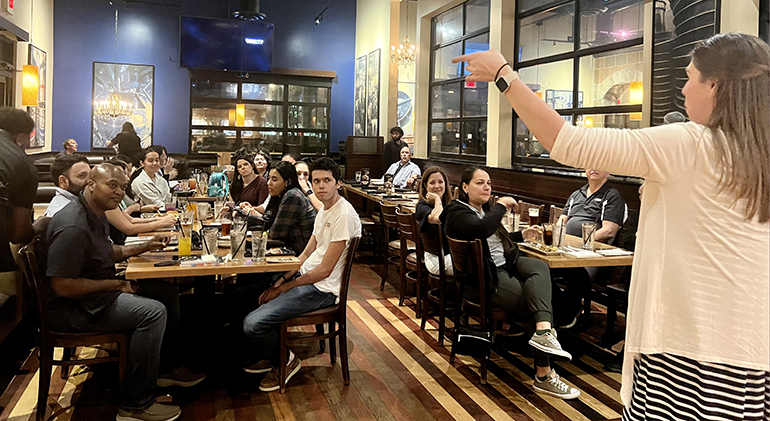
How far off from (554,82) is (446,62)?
342 centimetres

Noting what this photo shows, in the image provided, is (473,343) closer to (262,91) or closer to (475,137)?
(475,137)

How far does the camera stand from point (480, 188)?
3.96 meters

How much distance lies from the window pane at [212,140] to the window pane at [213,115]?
0.19m

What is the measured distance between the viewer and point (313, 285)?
3.50 meters

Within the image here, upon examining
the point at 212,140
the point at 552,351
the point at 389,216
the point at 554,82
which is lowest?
the point at 552,351

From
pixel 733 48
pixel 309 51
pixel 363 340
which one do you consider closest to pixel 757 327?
pixel 733 48

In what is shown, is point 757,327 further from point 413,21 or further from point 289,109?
point 289,109

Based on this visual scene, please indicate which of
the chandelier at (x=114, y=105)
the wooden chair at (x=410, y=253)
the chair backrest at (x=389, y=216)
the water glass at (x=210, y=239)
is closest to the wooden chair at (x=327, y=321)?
the water glass at (x=210, y=239)

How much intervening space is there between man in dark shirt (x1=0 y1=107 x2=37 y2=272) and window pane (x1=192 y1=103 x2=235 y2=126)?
8.95m

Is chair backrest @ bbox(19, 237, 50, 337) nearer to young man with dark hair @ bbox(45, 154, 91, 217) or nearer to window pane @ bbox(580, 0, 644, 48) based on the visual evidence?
young man with dark hair @ bbox(45, 154, 91, 217)

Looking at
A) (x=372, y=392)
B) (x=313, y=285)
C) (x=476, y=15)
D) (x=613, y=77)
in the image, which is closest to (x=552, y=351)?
(x=372, y=392)

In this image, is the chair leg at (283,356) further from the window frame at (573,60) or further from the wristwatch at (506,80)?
the window frame at (573,60)

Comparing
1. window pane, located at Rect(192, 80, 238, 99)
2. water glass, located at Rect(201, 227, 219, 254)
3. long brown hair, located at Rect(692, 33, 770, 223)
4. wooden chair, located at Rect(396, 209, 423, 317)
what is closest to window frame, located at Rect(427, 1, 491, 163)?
wooden chair, located at Rect(396, 209, 423, 317)

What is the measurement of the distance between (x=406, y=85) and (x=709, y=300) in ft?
→ 42.0
